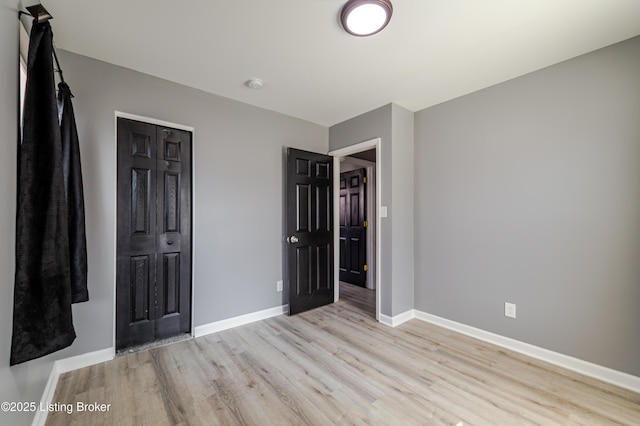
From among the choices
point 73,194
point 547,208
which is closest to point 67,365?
point 73,194

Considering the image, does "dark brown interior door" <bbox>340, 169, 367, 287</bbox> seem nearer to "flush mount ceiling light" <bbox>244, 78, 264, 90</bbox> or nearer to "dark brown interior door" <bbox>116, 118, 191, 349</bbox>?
"flush mount ceiling light" <bbox>244, 78, 264, 90</bbox>

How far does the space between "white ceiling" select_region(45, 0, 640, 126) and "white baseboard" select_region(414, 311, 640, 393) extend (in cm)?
245

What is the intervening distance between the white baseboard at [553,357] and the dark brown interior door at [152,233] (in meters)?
2.83

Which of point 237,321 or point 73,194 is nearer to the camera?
point 73,194

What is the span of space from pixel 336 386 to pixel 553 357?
1877 mm

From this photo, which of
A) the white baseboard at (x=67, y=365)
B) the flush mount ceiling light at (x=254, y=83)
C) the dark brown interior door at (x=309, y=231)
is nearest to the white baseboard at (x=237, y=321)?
the dark brown interior door at (x=309, y=231)

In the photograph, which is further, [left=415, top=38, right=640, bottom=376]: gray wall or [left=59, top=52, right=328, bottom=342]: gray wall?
[left=59, top=52, right=328, bottom=342]: gray wall

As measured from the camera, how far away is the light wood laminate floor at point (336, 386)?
1.64m

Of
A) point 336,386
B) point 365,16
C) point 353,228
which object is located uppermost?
point 365,16

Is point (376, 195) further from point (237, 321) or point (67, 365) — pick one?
point (67, 365)

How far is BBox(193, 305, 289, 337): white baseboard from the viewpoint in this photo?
2722mm

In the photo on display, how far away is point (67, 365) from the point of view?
6.79 feet

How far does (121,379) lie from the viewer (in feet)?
6.50

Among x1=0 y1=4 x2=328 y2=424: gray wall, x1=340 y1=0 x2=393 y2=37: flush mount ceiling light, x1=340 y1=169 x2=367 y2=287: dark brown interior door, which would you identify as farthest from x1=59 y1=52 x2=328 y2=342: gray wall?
x1=340 y1=0 x2=393 y2=37: flush mount ceiling light
